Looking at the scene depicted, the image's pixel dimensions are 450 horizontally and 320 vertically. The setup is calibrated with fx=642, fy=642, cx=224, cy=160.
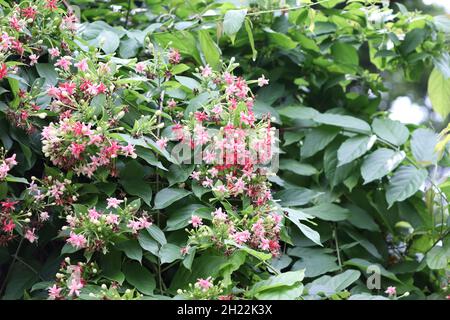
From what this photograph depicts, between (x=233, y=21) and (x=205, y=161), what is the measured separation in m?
0.49

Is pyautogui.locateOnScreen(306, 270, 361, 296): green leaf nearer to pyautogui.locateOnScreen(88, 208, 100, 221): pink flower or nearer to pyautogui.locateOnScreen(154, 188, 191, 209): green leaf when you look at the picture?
pyautogui.locateOnScreen(154, 188, 191, 209): green leaf

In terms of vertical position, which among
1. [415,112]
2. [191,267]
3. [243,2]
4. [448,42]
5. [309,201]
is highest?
[243,2]

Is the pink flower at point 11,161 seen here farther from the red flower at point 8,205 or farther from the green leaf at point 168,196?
the green leaf at point 168,196

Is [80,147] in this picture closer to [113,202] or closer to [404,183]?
[113,202]

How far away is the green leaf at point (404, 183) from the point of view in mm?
1870

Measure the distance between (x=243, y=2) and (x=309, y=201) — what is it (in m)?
0.66

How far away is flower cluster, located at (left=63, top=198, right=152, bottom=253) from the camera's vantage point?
4.38 feet

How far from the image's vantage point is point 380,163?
190 cm

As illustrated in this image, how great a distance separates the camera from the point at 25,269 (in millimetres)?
1572

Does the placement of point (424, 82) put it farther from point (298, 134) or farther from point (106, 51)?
point (106, 51)

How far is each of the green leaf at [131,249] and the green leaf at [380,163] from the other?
74 cm

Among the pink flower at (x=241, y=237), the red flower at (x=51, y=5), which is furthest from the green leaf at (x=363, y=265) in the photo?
the red flower at (x=51, y=5)
